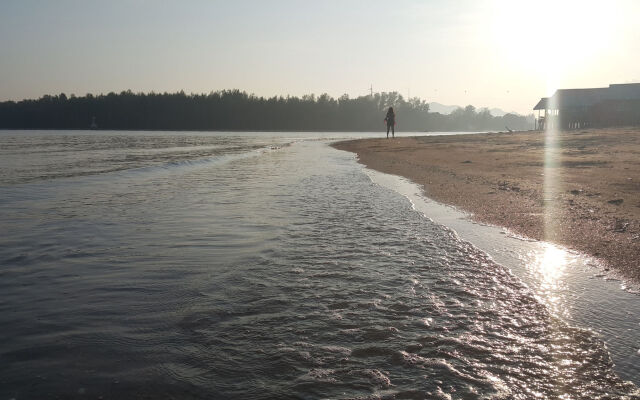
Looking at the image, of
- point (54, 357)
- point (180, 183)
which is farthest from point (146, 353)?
point (180, 183)

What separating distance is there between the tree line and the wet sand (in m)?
124

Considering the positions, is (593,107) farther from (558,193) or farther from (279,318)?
(279,318)

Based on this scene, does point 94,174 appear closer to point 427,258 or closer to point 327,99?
point 427,258

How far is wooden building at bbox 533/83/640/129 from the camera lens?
48.7 metres

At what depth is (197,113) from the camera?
450 ft

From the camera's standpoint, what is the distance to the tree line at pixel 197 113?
436 ft

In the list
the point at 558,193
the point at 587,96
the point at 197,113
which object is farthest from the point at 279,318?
the point at 197,113

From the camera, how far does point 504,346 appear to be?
353 cm

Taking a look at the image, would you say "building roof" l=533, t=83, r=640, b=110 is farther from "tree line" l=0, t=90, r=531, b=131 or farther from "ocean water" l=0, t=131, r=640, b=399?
"tree line" l=0, t=90, r=531, b=131

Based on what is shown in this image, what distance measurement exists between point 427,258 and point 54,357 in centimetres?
430

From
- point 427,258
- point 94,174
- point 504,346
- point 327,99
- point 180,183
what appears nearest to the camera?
point 504,346

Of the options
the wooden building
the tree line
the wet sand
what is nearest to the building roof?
the wooden building

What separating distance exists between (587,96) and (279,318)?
2822 inches

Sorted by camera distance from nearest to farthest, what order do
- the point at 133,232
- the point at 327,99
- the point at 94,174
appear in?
the point at 133,232 → the point at 94,174 → the point at 327,99
